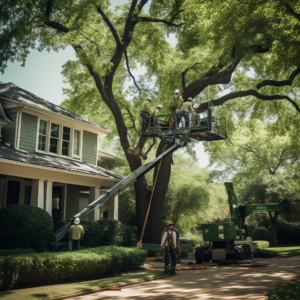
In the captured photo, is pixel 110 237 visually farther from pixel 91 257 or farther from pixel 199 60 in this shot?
pixel 199 60

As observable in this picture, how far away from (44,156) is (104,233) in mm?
5092

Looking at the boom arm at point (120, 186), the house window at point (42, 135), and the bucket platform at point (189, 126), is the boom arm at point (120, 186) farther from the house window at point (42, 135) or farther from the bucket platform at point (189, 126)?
the house window at point (42, 135)

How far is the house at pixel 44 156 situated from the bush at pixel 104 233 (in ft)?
5.75

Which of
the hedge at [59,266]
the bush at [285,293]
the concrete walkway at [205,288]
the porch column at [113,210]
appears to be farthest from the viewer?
the porch column at [113,210]

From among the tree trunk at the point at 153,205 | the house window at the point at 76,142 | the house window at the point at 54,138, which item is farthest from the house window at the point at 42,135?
the tree trunk at the point at 153,205

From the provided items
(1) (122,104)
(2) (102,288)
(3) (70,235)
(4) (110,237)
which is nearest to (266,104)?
(1) (122,104)

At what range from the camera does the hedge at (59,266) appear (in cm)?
870

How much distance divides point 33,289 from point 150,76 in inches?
781

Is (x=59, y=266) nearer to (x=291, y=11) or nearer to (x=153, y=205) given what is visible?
(x=291, y=11)

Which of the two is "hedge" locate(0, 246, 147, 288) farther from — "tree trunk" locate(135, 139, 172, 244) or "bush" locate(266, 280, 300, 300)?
"tree trunk" locate(135, 139, 172, 244)

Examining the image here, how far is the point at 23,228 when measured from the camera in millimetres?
13828

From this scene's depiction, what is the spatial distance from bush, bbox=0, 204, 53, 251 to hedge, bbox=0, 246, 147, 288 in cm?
360

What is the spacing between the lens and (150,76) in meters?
26.1

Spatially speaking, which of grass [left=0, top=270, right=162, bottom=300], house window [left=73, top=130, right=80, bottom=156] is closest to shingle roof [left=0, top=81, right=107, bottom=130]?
house window [left=73, top=130, right=80, bottom=156]
